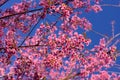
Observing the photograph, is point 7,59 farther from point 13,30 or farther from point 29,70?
point 13,30

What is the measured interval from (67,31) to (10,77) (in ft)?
7.49

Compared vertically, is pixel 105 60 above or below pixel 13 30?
below

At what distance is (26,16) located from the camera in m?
9.48

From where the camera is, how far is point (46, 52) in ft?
25.6

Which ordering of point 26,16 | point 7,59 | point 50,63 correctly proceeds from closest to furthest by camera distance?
1. point 50,63
2. point 7,59
3. point 26,16

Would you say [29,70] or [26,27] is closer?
[29,70]

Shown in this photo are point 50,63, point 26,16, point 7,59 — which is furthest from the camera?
point 26,16

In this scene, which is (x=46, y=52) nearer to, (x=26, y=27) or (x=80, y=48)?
(x=80, y=48)

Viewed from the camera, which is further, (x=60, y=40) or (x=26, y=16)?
(x=26, y=16)

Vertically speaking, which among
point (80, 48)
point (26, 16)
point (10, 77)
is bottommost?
point (10, 77)

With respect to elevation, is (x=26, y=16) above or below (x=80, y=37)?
above

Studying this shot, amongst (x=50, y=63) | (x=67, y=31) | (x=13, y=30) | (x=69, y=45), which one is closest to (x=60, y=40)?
(x=69, y=45)

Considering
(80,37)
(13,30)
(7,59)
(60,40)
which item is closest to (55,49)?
(60,40)

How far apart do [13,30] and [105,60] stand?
117 inches
